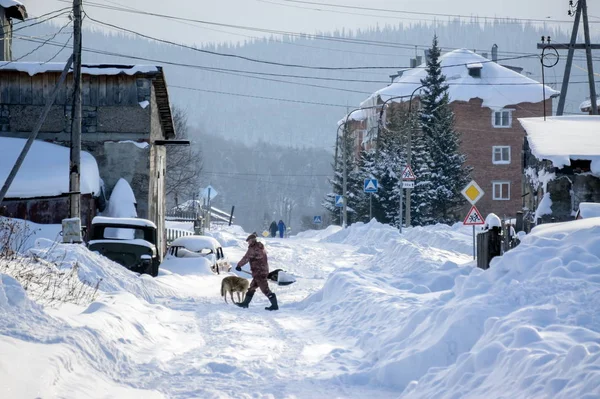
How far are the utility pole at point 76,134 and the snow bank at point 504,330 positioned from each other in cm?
860

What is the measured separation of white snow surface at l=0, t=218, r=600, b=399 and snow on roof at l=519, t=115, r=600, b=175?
13.9m

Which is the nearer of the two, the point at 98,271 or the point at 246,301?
the point at 98,271

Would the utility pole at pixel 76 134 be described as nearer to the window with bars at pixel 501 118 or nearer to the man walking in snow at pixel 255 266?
the man walking in snow at pixel 255 266

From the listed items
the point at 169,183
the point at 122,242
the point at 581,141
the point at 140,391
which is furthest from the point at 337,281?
the point at 169,183

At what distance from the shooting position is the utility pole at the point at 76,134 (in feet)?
62.9

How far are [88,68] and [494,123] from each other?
169ft

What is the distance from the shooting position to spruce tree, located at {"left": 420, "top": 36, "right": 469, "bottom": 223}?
5412 centimetres

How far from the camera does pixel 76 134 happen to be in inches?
762

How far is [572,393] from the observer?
18.3 feet

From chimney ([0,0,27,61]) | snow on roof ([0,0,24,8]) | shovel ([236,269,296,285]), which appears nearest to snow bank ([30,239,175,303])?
shovel ([236,269,296,285])

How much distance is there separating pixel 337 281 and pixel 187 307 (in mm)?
3254

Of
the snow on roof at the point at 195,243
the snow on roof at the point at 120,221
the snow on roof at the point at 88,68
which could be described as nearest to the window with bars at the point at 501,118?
the snow on roof at the point at 88,68

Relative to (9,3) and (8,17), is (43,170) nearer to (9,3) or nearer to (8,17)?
(9,3)

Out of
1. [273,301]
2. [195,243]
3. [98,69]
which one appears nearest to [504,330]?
[273,301]
